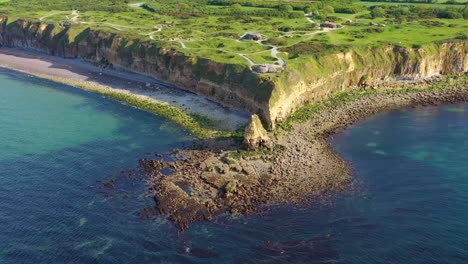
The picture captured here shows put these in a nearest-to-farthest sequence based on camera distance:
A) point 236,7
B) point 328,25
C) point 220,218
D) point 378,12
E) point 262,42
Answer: point 220,218 < point 262,42 < point 328,25 < point 378,12 < point 236,7

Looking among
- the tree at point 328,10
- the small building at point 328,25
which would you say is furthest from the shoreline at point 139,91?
the tree at point 328,10

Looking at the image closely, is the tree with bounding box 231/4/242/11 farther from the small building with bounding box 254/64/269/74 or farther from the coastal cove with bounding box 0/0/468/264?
the small building with bounding box 254/64/269/74

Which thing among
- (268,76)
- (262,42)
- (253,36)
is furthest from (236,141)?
(253,36)

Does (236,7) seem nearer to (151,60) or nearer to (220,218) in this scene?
(151,60)

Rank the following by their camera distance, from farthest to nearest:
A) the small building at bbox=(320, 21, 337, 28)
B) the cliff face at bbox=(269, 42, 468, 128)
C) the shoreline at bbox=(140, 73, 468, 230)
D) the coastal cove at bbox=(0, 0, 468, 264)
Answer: the small building at bbox=(320, 21, 337, 28), the cliff face at bbox=(269, 42, 468, 128), the shoreline at bbox=(140, 73, 468, 230), the coastal cove at bbox=(0, 0, 468, 264)

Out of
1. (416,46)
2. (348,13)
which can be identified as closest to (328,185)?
(416,46)

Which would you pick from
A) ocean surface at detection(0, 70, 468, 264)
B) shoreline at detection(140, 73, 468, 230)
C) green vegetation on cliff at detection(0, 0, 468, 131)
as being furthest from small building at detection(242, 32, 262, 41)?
ocean surface at detection(0, 70, 468, 264)

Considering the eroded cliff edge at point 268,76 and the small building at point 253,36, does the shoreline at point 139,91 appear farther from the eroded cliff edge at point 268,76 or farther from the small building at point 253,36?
the small building at point 253,36

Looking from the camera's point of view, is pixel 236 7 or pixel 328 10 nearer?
pixel 328 10
